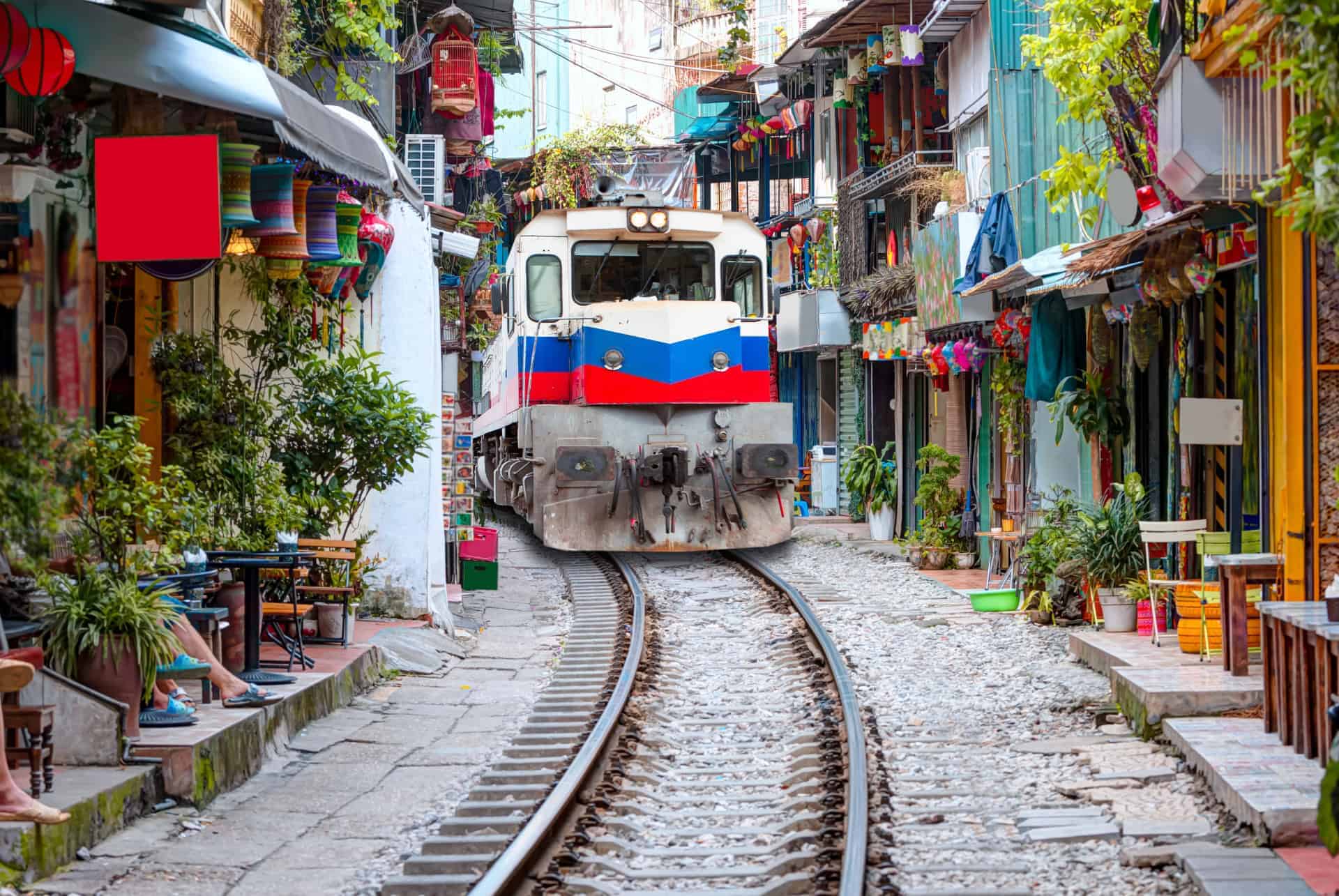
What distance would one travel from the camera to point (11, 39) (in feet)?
20.2

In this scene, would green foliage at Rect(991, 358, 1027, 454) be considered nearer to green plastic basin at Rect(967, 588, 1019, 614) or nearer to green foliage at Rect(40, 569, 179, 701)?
green plastic basin at Rect(967, 588, 1019, 614)

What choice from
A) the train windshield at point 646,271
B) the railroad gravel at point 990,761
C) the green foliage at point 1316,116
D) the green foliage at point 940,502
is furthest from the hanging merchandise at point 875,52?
the green foliage at point 1316,116

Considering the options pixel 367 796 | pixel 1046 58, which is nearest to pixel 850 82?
pixel 1046 58

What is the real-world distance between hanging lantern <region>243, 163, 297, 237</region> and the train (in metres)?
6.95

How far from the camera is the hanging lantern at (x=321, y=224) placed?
31.7 ft

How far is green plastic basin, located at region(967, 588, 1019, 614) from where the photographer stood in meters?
13.3

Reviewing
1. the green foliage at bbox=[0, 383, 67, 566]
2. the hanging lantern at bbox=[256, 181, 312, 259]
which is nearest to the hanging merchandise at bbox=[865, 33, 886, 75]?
the hanging lantern at bbox=[256, 181, 312, 259]

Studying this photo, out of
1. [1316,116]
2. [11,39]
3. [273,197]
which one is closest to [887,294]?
[273,197]

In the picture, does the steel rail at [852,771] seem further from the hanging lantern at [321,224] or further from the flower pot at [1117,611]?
the hanging lantern at [321,224]

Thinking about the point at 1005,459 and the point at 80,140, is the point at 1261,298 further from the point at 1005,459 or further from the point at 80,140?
the point at 1005,459

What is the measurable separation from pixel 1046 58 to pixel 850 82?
1235cm

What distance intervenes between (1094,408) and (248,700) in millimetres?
7329

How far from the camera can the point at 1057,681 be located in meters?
9.77

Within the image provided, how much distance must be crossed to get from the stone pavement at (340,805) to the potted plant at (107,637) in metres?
0.56
